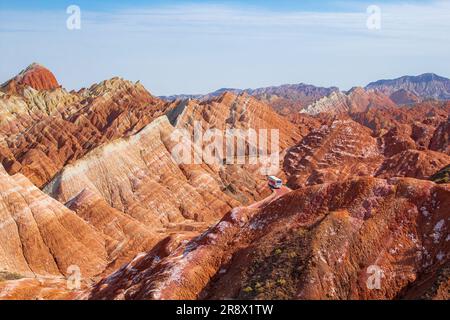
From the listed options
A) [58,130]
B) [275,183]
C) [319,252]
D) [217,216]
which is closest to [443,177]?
[217,216]

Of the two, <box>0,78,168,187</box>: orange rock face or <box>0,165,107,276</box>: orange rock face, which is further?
<box>0,78,168,187</box>: orange rock face

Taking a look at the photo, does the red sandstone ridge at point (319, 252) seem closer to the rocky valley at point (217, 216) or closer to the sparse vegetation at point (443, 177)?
the rocky valley at point (217, 216)

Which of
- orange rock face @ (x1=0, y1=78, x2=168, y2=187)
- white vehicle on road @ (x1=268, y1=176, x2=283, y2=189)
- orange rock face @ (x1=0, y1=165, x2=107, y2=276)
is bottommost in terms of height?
white vehicle on road @ (x1=268, y1=176, x2=283, y2=189)

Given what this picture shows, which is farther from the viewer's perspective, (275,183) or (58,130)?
(58,130)

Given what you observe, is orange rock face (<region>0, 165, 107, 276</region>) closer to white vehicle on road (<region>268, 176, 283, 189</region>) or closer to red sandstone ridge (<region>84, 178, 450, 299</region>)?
red sandstone ridge (<region>84, 178, 450, 299</region>)

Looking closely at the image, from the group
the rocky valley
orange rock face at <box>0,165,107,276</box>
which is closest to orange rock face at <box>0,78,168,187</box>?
the rocky valley

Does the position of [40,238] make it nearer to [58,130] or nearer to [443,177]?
[443,177]

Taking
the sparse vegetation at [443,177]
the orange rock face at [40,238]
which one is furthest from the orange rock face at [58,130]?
the sparse vegetation at [443,177]
